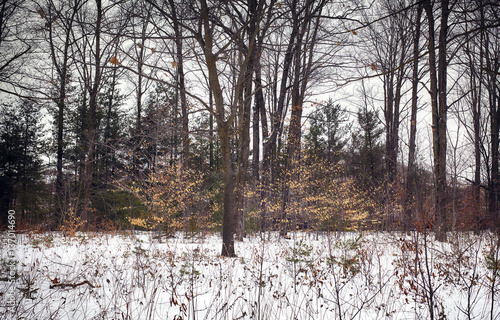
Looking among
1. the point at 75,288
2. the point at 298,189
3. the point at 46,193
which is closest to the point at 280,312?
the point at 75,288

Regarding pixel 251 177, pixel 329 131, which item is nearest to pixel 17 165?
pixel 251 177

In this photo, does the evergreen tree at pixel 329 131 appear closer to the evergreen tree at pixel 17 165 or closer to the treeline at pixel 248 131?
the treeline at pixel 248 131

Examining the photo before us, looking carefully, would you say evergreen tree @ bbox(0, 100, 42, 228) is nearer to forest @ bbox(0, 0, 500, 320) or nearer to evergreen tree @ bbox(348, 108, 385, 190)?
forest @ bbox(0, 0, 500, 320)

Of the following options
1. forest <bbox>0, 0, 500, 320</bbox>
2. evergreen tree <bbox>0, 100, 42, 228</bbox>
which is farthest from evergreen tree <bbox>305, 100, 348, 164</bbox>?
evergreen tree <bbox>0, 100, 42, 228</bbox>

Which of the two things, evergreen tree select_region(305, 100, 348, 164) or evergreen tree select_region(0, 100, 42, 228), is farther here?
evergreen tree select_region(305, 100, 348, 164)

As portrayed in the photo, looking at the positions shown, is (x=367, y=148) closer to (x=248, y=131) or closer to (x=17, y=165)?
(x=248, y=131)

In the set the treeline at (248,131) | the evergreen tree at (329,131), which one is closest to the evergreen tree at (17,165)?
the treeline at (248,131)

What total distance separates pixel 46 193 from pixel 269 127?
35.2 ft

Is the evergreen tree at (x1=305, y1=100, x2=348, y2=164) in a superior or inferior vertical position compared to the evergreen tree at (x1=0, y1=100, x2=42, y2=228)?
superior

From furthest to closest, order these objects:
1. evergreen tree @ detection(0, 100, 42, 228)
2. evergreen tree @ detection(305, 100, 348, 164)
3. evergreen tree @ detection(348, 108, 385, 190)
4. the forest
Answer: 1. evergreen tree @ detection(305, 100, 348, 164)
2. evergreen tree @ detection(348, 108, 385, 190)
3. evergreen tree @ detection(0, 100, 42, 228)
4. the forest

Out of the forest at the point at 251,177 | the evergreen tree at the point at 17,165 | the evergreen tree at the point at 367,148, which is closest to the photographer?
the forest at the point at 251,177

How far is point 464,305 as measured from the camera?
3008 millimetres

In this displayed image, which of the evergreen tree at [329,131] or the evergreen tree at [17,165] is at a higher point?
the evergreen tree at [329,131]

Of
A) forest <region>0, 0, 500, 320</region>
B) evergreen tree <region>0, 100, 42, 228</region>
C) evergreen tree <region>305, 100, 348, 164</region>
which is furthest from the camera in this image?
evergreen tree <region>305, 100, 348, 164</region>
